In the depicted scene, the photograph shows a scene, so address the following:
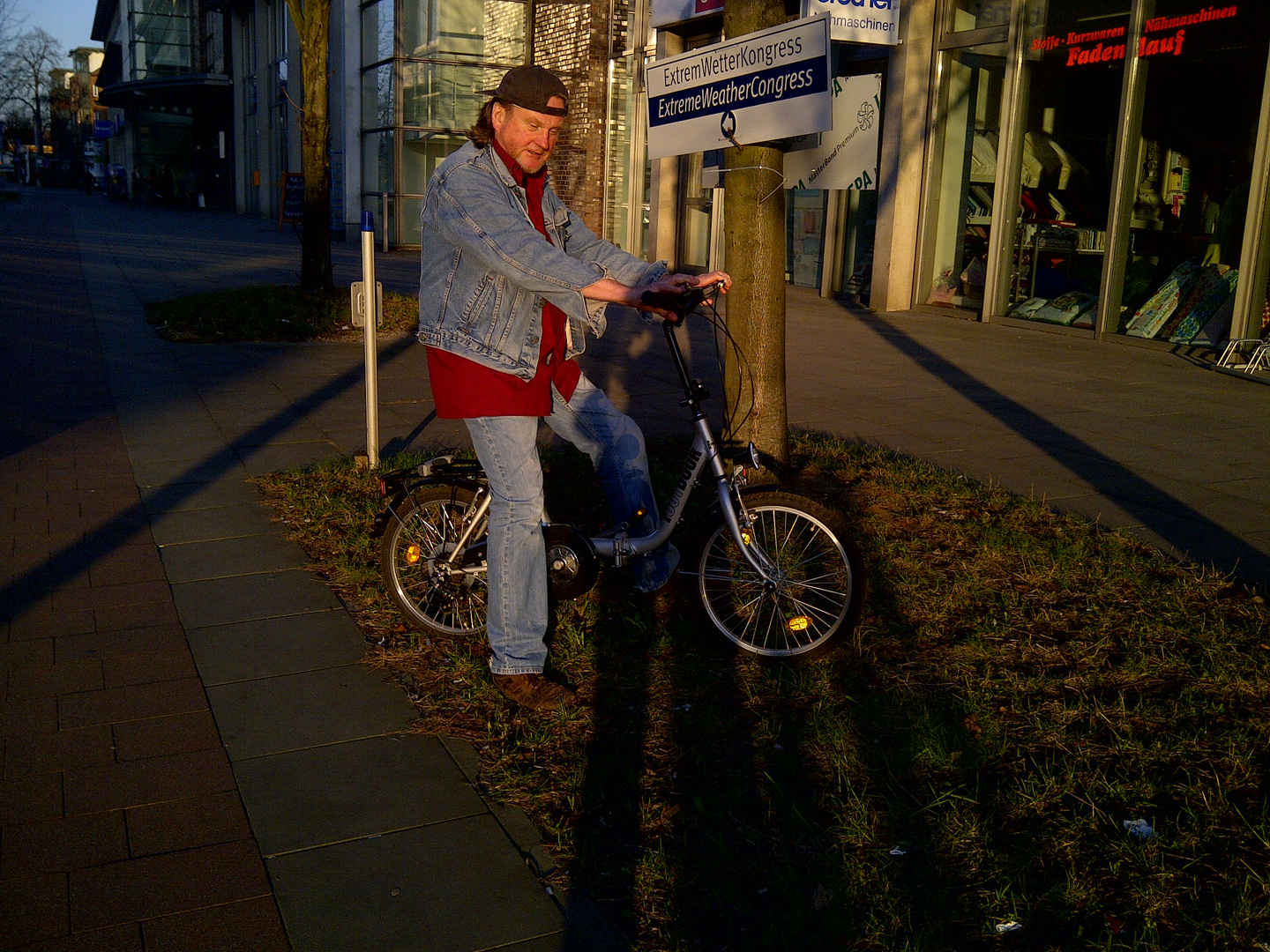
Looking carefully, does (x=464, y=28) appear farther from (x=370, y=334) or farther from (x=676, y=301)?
(x=676, y=301)

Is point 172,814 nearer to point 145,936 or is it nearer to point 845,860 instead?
point 145,936

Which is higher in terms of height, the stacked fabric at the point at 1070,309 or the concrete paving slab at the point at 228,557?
the stacked fabric at the point at 1070,309

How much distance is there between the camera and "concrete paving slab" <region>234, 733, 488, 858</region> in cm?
304

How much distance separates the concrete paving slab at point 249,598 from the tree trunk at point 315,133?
330 inches

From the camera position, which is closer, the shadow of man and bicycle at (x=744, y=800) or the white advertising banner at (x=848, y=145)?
the shadow of man and bicycle at (x=744, y=800)

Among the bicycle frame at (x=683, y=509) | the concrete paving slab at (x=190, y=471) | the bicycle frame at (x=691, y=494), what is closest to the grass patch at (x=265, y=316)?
the concrete paving slab at (x=190, y=471)

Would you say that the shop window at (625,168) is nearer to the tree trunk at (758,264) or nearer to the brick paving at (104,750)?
the brick paving at (104,750)

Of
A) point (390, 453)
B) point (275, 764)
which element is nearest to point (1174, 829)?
point (275, 764)

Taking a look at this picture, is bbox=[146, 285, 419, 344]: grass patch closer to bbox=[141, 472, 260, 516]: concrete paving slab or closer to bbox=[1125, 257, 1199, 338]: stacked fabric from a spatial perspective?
bbox=[141, 472, 260, 516]: concrete paving slab

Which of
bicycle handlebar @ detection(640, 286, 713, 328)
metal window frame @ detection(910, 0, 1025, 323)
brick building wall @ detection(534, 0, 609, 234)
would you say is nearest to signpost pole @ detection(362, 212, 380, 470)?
bicycle handlebar @ detection(640, 286, 713, 328)

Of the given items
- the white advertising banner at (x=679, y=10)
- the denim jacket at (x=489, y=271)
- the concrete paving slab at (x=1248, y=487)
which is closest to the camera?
the denim jacket at (x=489, y=271)

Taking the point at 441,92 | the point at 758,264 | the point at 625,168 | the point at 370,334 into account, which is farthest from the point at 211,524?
the point at 441,92

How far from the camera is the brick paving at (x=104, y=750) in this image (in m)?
2.66

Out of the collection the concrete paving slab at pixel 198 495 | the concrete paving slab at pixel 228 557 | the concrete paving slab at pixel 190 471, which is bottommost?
the concrete paving slab at pixel 228 557
